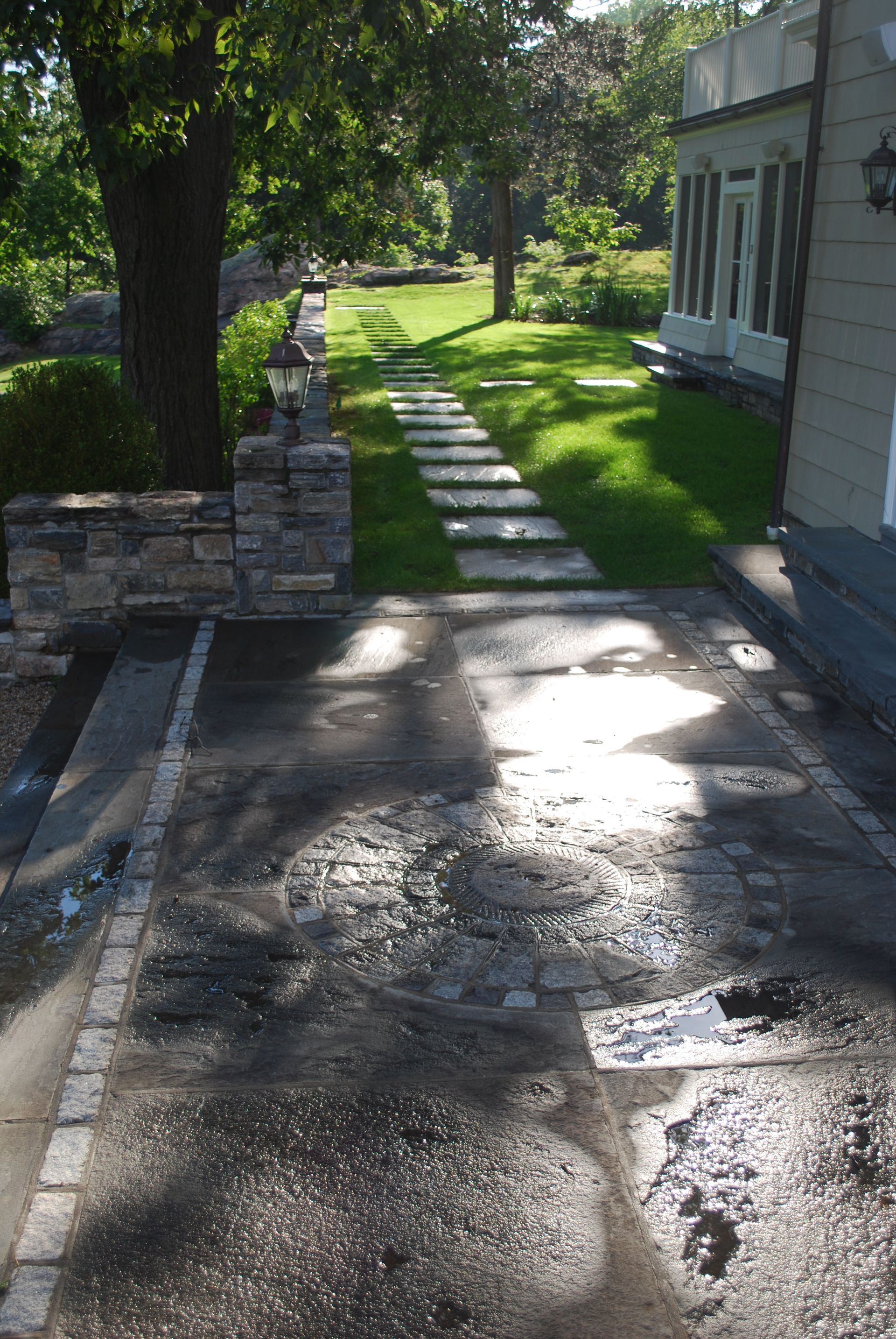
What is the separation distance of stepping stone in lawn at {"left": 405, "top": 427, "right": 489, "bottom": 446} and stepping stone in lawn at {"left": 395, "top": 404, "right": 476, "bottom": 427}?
0.51ft

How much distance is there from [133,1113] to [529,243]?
39843 millimetres

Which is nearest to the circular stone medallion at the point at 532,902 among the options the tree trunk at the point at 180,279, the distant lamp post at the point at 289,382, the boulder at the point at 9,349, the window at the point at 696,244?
the distant lamp post at the point at 289,382

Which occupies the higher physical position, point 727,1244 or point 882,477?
point 882,477

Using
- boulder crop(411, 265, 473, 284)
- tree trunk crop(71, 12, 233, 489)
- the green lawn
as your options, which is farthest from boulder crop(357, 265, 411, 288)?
tree trunk crop(71, 12, 233, 489)

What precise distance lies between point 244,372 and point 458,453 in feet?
10.8

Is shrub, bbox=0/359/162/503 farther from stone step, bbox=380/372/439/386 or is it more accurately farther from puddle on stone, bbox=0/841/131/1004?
stone step, bbox=380/372/439/386

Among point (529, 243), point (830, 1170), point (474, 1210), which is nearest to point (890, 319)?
point (830, 1170)

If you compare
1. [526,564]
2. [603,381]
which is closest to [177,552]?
[526,564]

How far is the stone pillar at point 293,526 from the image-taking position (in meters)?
6.82

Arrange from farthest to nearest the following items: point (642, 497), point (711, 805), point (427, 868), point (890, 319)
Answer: point (642, 497)
point (890, 319)
point (711, 805)
point (427, 868)

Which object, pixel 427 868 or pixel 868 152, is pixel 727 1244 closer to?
pixel 427 868

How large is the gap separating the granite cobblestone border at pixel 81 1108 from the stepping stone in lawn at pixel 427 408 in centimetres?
954

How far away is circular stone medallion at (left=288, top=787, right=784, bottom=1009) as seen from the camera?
362cm

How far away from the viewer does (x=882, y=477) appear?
7.35 m
